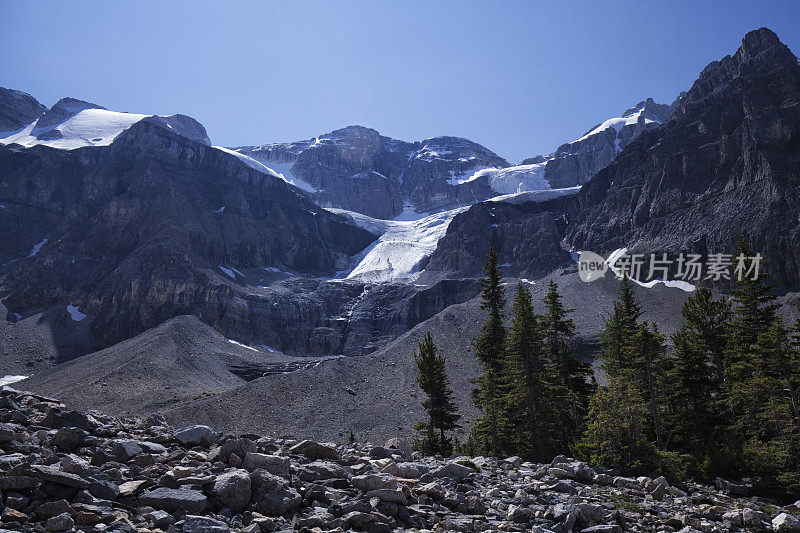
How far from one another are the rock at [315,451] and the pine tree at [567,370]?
2303cm

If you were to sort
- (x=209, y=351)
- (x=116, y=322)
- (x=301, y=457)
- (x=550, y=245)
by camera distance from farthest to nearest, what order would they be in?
1. (x=550, y=245)
2. (x=116, y=322)
3. (x=209, y=351)
4. (x=301, y=457)

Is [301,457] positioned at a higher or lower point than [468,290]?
lower

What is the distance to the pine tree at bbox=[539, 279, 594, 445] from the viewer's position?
34.8 metres

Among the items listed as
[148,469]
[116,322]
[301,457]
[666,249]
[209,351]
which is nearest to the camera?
[148,469]

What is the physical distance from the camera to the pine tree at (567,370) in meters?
34.8

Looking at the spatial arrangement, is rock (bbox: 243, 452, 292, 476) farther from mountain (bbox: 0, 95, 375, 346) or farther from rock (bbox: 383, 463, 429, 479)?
mountain (bbox: 0, 95, 375, 346)

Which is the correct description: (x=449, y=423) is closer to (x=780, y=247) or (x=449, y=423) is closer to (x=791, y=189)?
(x=780, y=247)

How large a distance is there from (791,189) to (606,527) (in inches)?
5037

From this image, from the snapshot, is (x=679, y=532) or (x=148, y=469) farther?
(x=679, y=532)

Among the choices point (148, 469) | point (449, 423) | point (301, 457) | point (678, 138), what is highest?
point (678, 138)

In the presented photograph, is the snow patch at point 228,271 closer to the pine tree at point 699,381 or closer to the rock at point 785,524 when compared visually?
the pine tree at point 699,381

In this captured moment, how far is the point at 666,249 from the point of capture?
124125mm

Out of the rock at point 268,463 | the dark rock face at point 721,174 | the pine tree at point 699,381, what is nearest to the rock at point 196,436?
the rock at point 268,463

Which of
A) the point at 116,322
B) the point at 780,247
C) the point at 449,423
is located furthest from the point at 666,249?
the point at 116,322
